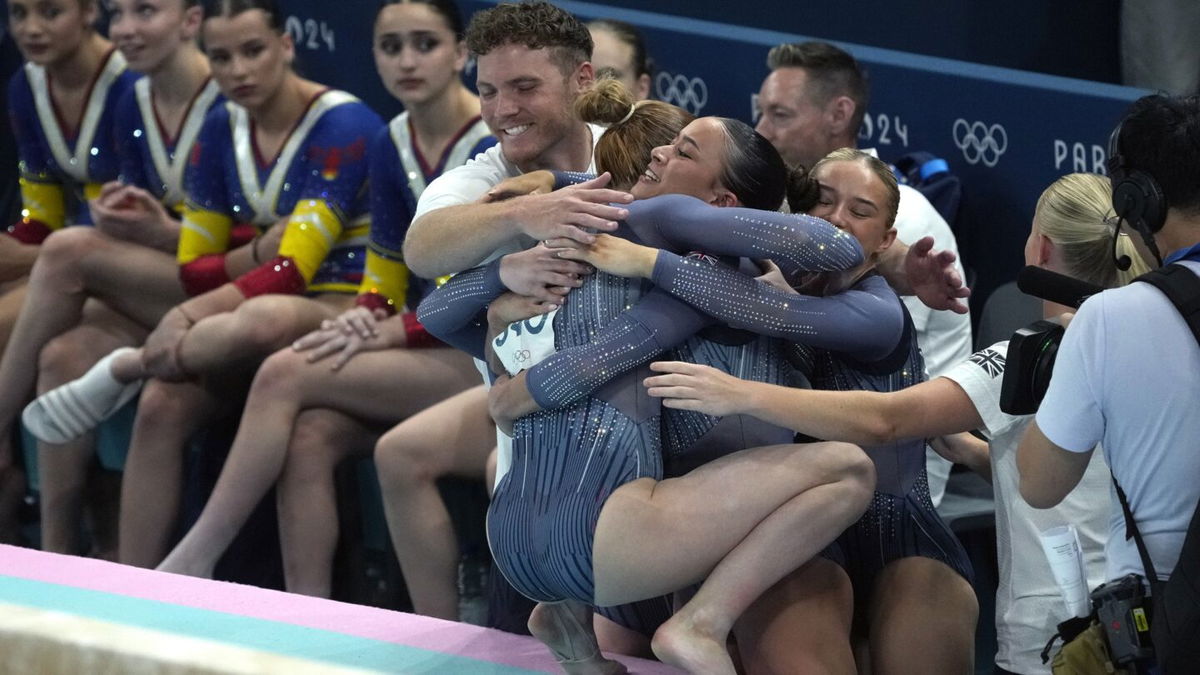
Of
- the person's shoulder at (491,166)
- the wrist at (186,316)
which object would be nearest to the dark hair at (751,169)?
the person's shoulder at (491,166)

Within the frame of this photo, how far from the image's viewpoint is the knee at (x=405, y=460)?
4770 millimetres

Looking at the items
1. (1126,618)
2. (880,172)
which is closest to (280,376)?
(880,172)

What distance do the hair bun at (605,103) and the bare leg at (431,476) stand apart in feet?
4.37

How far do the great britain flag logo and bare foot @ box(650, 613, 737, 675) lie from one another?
2.28 feet

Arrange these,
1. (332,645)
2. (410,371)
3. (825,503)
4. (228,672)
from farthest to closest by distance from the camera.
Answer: (410,371), (332,645), (825,503), (228,672)

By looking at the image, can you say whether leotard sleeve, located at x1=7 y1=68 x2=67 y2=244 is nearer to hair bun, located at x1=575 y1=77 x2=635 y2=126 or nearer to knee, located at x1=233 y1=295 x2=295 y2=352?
knee, located at x1=233 y1=295 x2=295 y2=352

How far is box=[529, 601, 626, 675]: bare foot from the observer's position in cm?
320

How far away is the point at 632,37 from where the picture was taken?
17.3 feet

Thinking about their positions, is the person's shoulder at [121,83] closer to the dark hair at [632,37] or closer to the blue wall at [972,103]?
the blue wall at [972,103]

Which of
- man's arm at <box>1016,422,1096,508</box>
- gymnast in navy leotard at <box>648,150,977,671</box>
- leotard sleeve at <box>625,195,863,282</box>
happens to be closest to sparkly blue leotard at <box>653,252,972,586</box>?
gymnast in navy leotard at <box>648,150,977,671</box>

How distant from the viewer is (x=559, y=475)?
10.1 ft

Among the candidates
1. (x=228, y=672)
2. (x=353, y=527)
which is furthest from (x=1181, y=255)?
(x=353, y=527)

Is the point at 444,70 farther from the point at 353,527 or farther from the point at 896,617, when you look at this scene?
the point at 896,617

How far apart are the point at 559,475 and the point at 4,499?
349 centimetres
